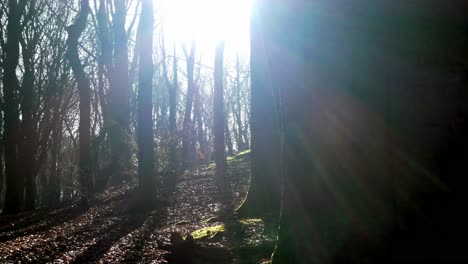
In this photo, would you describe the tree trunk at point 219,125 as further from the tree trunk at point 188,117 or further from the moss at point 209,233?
the tree trunk at point 188,117

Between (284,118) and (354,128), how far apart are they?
48 cm

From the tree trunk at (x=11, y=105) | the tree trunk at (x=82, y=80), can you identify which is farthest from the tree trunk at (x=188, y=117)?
the tree trunk at (x=11, y=105)

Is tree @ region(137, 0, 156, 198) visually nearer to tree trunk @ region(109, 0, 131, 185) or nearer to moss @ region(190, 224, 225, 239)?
moss @ region(190, 224, 225, 239)

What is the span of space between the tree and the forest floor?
0.76 metres

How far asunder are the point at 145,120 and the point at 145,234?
A: 3.89m

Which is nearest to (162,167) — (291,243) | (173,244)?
(173,244)

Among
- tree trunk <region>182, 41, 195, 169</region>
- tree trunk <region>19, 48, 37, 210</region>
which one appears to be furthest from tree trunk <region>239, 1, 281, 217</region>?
tree trunk <region>182, 41, 195, 169</region>

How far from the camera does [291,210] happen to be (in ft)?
8.66

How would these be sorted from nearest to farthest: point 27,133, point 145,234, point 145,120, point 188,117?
point 145,234
point 145,120
point 27,133
point 188,117

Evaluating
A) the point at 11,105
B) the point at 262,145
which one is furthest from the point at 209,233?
the point at 11,105

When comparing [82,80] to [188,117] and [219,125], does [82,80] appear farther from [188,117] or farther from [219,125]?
[188,117]

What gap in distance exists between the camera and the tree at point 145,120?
1022 centimetres

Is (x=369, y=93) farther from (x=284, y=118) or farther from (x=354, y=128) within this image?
(x=284, y=118)

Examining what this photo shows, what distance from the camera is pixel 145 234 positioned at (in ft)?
22.7
